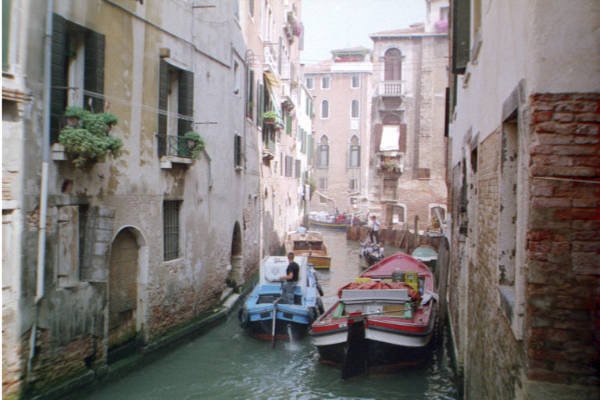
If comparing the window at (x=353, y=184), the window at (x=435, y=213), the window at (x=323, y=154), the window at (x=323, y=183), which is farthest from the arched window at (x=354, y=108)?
the window at (x=435, y=213)

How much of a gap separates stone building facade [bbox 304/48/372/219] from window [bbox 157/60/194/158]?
32.0 meters

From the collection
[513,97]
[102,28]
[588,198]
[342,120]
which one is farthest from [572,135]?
[342,120]

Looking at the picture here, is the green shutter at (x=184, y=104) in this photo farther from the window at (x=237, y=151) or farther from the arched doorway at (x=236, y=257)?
the arched doorway at (x=236, y=257)

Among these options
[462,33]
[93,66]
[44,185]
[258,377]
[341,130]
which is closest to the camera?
[44,185]

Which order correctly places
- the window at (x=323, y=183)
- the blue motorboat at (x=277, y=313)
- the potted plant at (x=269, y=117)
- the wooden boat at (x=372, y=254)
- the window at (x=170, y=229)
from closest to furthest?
A: the window at (x=170, y=229) → the blue motorboat at (x=277, y=313) → the potted plant at (x=269, y=117) → the wooden boat at (x=372, y=254) → the window at (x=323, y=183)

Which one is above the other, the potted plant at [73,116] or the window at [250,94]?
the window at [250,94]

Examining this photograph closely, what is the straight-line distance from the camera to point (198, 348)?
1077cm

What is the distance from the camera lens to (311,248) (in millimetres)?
22688

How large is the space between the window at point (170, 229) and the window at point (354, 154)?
33.9 m

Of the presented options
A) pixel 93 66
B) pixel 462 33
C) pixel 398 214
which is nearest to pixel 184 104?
pixel 93 66

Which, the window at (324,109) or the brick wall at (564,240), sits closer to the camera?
the brick wall at (564,240)

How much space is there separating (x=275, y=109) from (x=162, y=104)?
38.6 feet

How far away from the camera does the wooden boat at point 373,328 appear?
9.22 metres

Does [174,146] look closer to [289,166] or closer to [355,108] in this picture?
[289,166]
